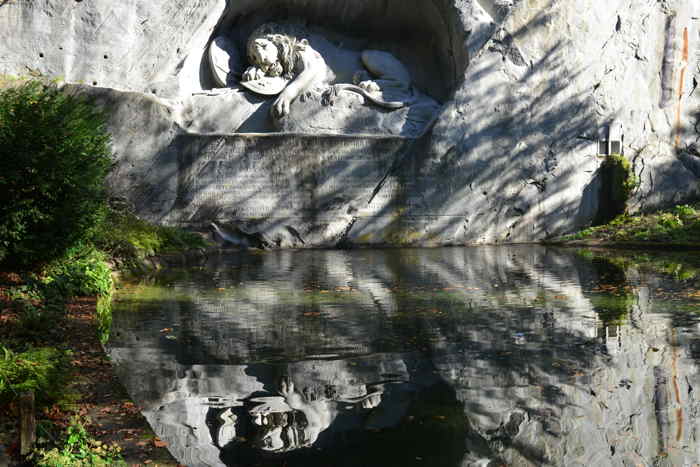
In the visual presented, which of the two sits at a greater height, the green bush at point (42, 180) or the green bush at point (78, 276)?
the green bush at point (42, 180)

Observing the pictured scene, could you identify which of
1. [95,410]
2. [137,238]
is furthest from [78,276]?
[137,238]

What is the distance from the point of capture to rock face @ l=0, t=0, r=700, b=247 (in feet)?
53.0

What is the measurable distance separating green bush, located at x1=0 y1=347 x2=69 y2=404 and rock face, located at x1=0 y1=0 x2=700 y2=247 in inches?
460

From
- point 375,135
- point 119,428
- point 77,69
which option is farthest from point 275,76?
point 119,428

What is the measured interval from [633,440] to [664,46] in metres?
16.6

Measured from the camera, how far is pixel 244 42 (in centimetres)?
1864

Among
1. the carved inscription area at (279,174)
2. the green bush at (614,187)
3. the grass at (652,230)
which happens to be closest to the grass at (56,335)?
the carved inscription area at (279,174)

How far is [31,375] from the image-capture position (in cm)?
424

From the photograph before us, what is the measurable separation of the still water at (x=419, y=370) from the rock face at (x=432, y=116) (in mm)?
6426

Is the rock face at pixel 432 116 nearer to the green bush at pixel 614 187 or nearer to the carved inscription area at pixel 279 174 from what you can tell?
the carved inscription area at pixel 279 174

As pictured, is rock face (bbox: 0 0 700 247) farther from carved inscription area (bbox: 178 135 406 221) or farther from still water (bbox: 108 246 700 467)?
still water (bbox: 108 246 700 467)

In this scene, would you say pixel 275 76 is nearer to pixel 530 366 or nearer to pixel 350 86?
pixel 350 86

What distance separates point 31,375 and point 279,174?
1230 centimetres

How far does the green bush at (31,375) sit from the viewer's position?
4.05 metres
